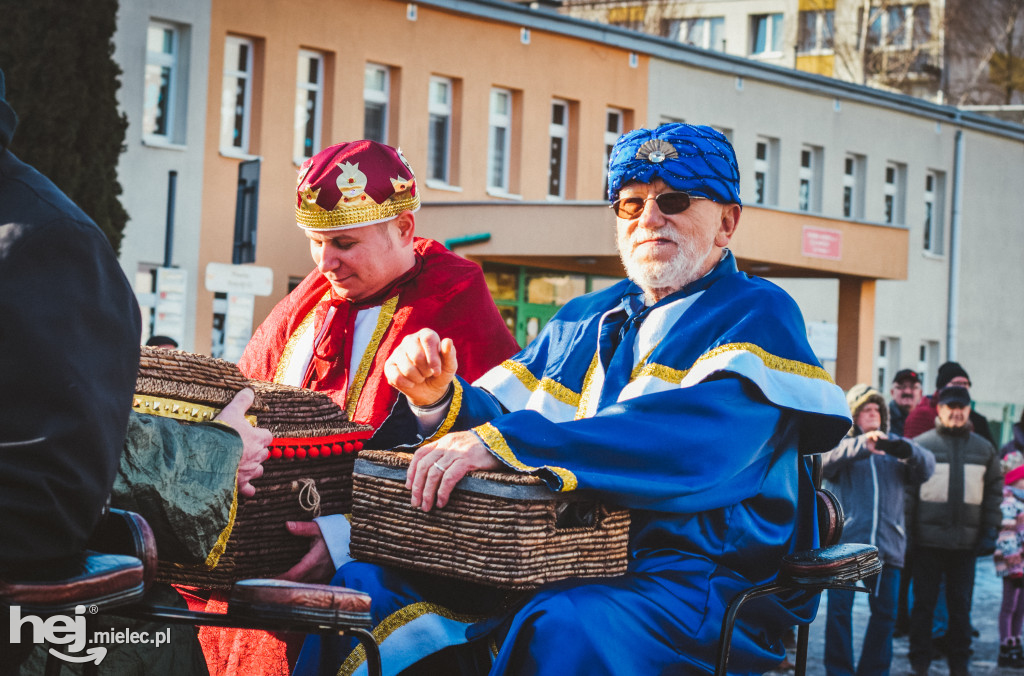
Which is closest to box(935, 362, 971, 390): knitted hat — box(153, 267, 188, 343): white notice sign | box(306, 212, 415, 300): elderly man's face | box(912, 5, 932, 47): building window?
box(153, 267, 188, 343): white notice sign

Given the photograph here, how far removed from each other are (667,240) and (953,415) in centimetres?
717

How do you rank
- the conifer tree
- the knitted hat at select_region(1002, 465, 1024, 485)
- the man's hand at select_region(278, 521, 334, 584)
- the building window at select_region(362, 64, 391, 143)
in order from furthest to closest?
the building window at select_region(362, 64, 391, 143) → the conifer tree → the knitted hat at select_region(1002, 465, 1024, 485) → the man's hand at select_region(278, 521, 334, 584)

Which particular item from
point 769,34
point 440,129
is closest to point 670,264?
point 440,129

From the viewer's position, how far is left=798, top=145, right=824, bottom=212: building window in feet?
107

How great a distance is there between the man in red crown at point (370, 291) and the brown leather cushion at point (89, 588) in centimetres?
184

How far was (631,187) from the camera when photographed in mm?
4121

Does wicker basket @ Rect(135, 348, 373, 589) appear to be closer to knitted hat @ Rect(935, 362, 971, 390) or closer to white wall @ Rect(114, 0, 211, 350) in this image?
knitted hat @ Rect(935, 362, 971, 390)

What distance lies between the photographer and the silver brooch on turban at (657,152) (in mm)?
4047

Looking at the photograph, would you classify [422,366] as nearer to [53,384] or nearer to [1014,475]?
[53,384]

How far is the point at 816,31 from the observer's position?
4738 centimetres

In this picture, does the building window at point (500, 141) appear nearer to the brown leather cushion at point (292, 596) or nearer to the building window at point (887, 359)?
the building window at point (887, 359)

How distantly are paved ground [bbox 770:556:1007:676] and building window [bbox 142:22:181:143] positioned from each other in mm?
13218

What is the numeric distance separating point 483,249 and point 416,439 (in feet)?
69.7

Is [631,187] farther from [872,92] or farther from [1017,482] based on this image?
[872,92]
